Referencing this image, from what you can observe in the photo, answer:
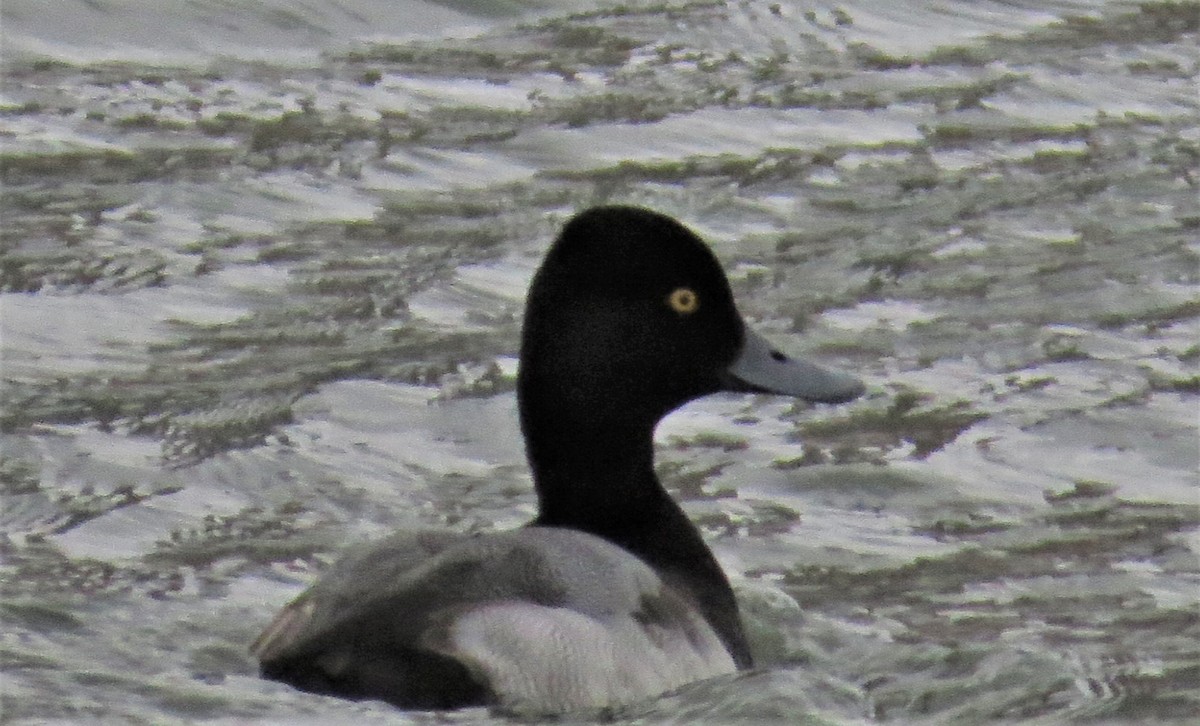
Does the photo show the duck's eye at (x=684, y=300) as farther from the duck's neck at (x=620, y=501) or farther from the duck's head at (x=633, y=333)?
the duck's neck at (x=620, y=501)

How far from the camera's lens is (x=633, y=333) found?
6.80m

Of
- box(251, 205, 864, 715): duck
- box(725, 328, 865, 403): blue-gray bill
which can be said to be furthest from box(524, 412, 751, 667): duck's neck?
box(725, 328, 865, 403): blue-gray bill

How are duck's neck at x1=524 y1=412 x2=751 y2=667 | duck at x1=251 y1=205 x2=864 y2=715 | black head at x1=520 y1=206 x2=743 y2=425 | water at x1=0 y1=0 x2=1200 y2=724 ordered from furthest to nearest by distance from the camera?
1. water at x1=0 y1=0 x2=1200 y2=724
2. duck's neck at x1=524 y1=412 x2=751 y2=667
3. black head at x1=520 y1=206 x2=743 y2=425
4. duck at x1=251 y1=205 x2=864 y2=715

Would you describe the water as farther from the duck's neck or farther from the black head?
the black head

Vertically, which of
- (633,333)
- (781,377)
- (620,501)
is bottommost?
(620,501)

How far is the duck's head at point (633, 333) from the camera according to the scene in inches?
260

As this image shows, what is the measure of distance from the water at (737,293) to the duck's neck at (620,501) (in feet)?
0.93

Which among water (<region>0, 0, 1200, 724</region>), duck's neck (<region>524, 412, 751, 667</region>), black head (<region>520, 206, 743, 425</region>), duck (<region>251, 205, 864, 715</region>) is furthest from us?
water (<region>0, 0, 1200, 724</region>)


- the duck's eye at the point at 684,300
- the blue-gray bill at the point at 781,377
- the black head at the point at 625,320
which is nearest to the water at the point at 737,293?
the blue-gray bill at the point at 781,377

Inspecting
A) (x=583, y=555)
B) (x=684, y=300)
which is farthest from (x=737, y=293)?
(x=583, y=555)

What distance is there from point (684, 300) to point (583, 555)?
32.6 inches

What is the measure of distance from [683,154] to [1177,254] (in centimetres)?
212

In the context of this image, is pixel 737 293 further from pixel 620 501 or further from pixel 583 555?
pixel 583 555

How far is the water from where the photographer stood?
7.00 metres
